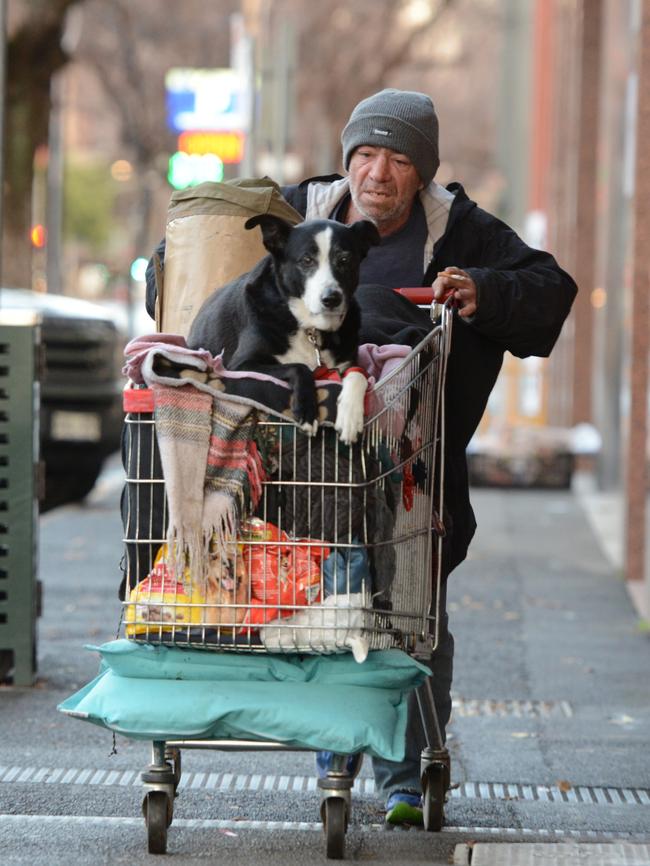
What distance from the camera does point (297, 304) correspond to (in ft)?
15.7

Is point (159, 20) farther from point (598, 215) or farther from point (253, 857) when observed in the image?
point (253, 857)

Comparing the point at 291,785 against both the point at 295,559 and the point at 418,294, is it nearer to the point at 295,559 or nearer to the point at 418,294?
the point at 295,559

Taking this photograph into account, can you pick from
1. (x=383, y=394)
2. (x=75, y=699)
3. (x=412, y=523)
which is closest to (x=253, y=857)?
(x=75, y=699)

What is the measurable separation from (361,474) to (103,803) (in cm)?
159

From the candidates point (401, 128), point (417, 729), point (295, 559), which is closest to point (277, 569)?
point (295, 559)

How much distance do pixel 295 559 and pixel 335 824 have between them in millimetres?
728

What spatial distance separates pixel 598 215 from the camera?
19.7 meters

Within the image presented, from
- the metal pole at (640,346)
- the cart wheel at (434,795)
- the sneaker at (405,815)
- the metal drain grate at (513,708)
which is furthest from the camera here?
the metal pole at (640,346)

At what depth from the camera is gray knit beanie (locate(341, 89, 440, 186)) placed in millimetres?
5172

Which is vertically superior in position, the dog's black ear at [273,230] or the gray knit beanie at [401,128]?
the gray knit beanie at [401,128]

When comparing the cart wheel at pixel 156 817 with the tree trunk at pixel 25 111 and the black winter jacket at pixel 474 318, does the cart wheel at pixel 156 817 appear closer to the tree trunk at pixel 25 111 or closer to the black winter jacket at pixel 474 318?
the black winter jacket at pixel 474 318

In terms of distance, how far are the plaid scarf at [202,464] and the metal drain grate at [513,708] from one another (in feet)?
9.40

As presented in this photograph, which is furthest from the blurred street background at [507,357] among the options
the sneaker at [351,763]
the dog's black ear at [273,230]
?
the dog's black ear at [273,230]

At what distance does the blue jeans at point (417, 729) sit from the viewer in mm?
5359
